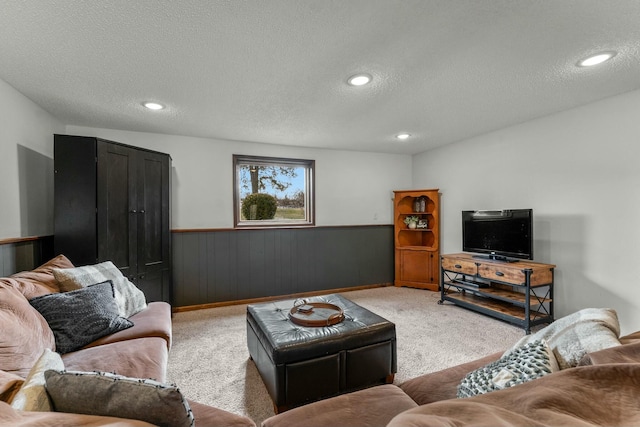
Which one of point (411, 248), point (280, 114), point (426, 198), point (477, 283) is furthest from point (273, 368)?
point (426, 198)

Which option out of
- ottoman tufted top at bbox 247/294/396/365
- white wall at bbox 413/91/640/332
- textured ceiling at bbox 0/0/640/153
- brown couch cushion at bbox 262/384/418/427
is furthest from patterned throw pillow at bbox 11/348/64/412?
white wall at bbox 413/91/640/332

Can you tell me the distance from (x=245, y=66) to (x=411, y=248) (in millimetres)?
3710

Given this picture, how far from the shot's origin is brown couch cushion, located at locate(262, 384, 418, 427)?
1062mm

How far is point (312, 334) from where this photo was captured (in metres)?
1.89

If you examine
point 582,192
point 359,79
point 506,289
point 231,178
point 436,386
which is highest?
point 359,79

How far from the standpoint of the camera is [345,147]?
4500mm

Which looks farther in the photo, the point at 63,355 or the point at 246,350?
the point at 246,350

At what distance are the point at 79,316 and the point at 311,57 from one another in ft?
7.29

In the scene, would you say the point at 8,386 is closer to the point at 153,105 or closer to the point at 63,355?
the point at 63,355

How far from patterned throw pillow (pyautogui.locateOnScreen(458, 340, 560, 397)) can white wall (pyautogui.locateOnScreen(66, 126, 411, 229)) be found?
349 cm

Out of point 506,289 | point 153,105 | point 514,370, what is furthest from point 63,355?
point 506,289

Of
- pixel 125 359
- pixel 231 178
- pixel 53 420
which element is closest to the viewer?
pixel 53 420

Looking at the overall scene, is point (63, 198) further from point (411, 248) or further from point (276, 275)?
point (411, 248)

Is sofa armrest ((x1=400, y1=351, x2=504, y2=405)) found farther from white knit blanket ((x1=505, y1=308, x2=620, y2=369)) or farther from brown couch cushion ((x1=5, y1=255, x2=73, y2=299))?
brown couch cushion ((x1=5, y1=255, x2=73, y2=299))
